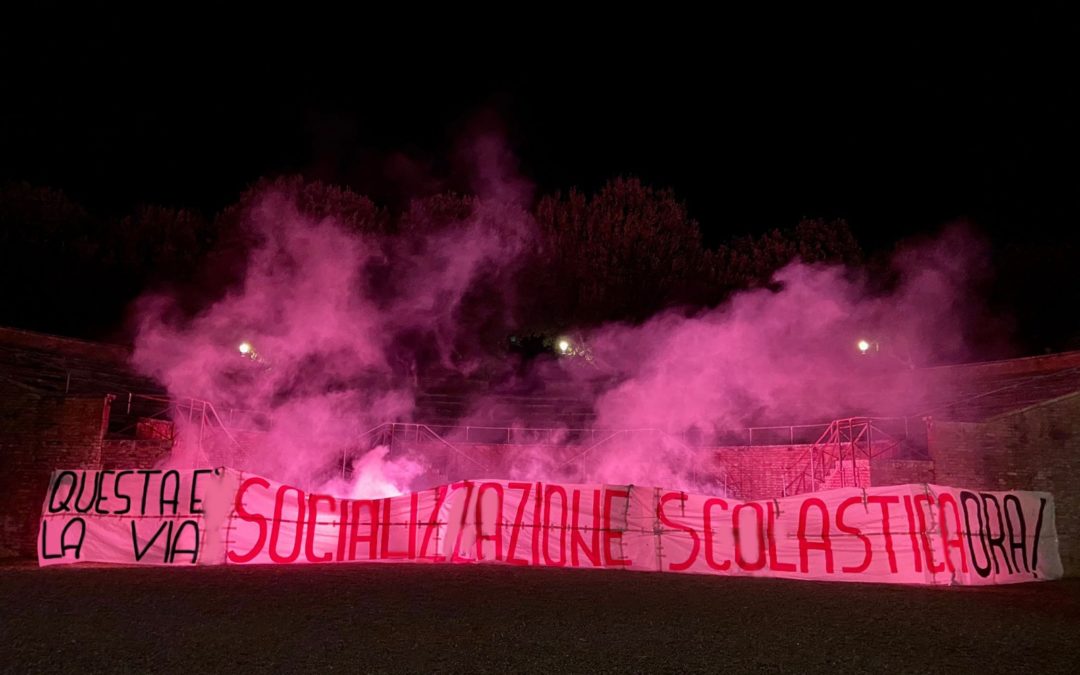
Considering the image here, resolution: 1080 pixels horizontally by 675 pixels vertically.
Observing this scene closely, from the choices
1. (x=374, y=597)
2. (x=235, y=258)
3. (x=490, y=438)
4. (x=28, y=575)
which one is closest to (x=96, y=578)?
(x=28, y=575)

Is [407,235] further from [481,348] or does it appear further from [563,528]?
[563,528]

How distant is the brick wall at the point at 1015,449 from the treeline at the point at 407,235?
14251 millimetres

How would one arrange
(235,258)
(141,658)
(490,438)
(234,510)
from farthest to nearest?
(235,258) → (490,438) → (234,510) → (141,658)

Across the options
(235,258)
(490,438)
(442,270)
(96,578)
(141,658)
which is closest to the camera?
(141,658)

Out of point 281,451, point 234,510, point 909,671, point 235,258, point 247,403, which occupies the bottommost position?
point 909,671

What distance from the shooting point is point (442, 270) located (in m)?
28.8

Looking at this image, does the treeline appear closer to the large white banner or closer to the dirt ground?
the large white banner

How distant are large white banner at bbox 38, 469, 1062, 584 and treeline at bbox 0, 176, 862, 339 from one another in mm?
15947

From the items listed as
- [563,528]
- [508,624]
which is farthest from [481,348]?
[508,624]

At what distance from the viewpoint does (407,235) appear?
28703 mm

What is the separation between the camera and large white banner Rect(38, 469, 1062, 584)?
445 inches

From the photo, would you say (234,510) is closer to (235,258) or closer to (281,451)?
(281,451)

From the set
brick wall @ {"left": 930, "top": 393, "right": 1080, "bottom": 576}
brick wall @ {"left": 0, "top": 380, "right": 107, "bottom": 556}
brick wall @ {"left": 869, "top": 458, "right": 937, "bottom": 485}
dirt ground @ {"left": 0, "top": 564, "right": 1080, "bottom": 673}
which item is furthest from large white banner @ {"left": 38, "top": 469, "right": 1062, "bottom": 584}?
brick wall @ {"left": 869, "top": 458, "right": 937, "bottom": 485}

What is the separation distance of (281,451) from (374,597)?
1154 centimetres
